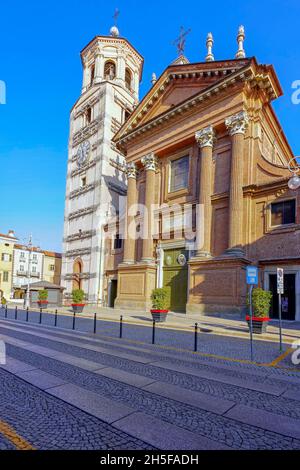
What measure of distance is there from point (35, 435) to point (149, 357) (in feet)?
15.6

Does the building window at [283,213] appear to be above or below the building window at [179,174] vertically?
below

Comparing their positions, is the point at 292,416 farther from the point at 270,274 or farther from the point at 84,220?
the point at 84,220

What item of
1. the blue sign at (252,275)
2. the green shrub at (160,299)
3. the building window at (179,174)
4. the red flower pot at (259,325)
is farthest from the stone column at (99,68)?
the blue sign at (252,275)

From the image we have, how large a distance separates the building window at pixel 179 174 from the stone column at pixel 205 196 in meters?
2.91

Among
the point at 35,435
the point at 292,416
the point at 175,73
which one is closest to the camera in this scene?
the point at 35,435

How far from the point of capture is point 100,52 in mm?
39250

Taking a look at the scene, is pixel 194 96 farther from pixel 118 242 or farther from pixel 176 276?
pixel 118 242

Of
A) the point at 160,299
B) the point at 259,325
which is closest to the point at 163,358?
the point at 259,325

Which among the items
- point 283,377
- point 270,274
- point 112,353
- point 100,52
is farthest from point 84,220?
point 283,377

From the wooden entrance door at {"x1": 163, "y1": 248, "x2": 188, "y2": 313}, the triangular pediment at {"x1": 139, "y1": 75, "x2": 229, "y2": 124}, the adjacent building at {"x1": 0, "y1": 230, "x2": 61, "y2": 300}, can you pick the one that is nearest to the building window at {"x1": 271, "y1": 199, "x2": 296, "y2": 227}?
the wooden entrance door at {"x1": 163, "y1": 248, "x2": 188, "y2": 313}

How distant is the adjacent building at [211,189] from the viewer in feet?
62.6

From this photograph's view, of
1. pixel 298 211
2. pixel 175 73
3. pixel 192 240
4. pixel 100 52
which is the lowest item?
pixel 192 240

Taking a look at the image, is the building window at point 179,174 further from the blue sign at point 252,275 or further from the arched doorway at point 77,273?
the arched doorway at point 77,273

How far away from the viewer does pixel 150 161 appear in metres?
27.1
